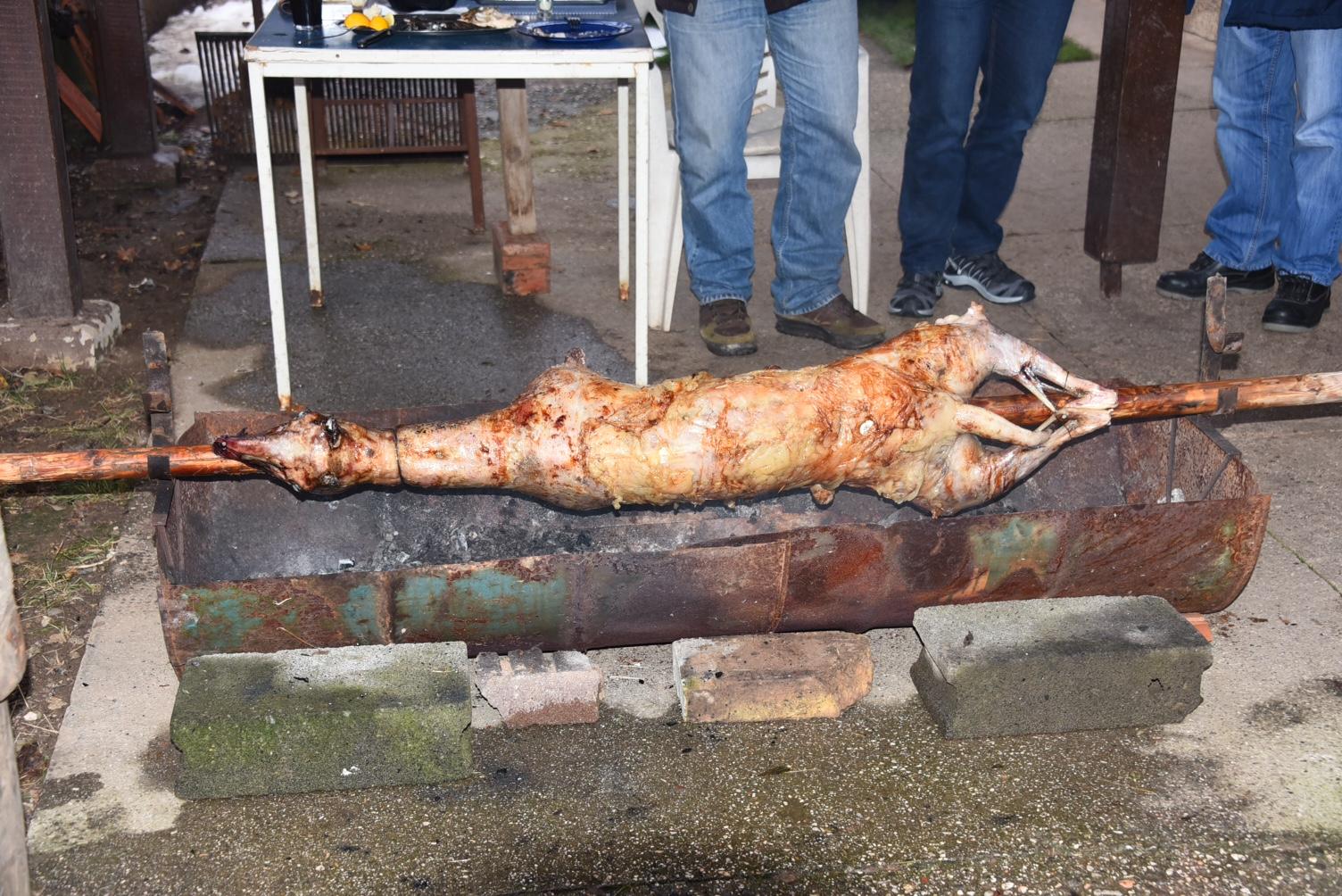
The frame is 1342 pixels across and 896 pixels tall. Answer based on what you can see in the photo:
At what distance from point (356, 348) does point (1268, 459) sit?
11.8 feet

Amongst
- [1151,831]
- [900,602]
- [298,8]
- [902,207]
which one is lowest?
[1151,831]

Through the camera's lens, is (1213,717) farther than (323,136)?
No

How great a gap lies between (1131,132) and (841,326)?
1635mm

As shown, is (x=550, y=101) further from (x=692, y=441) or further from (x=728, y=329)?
(x=692, y=441)

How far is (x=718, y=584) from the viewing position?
313 cm

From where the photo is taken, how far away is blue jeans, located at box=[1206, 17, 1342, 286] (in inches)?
205

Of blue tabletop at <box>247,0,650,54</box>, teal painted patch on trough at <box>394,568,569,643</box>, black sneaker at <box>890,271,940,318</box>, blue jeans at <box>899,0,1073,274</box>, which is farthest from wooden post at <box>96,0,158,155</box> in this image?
teal painted patch on trough at <box>394,568,569,643</box>

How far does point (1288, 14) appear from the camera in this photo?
16.7 feet

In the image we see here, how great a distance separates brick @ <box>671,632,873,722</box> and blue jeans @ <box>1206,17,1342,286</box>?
3.36m

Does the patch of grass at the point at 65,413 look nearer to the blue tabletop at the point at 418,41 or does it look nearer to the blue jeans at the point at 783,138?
the blue tabletop at the point at 418,41

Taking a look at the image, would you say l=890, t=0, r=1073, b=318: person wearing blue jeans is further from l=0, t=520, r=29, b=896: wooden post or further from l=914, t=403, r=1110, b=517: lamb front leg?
l=0, t=520, r=29, b=896: wooden post

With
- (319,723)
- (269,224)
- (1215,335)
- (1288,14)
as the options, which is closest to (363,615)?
(319,723)

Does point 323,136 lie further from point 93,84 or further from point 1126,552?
point 1126,552

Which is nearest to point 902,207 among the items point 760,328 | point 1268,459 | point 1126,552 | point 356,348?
point 760,328
